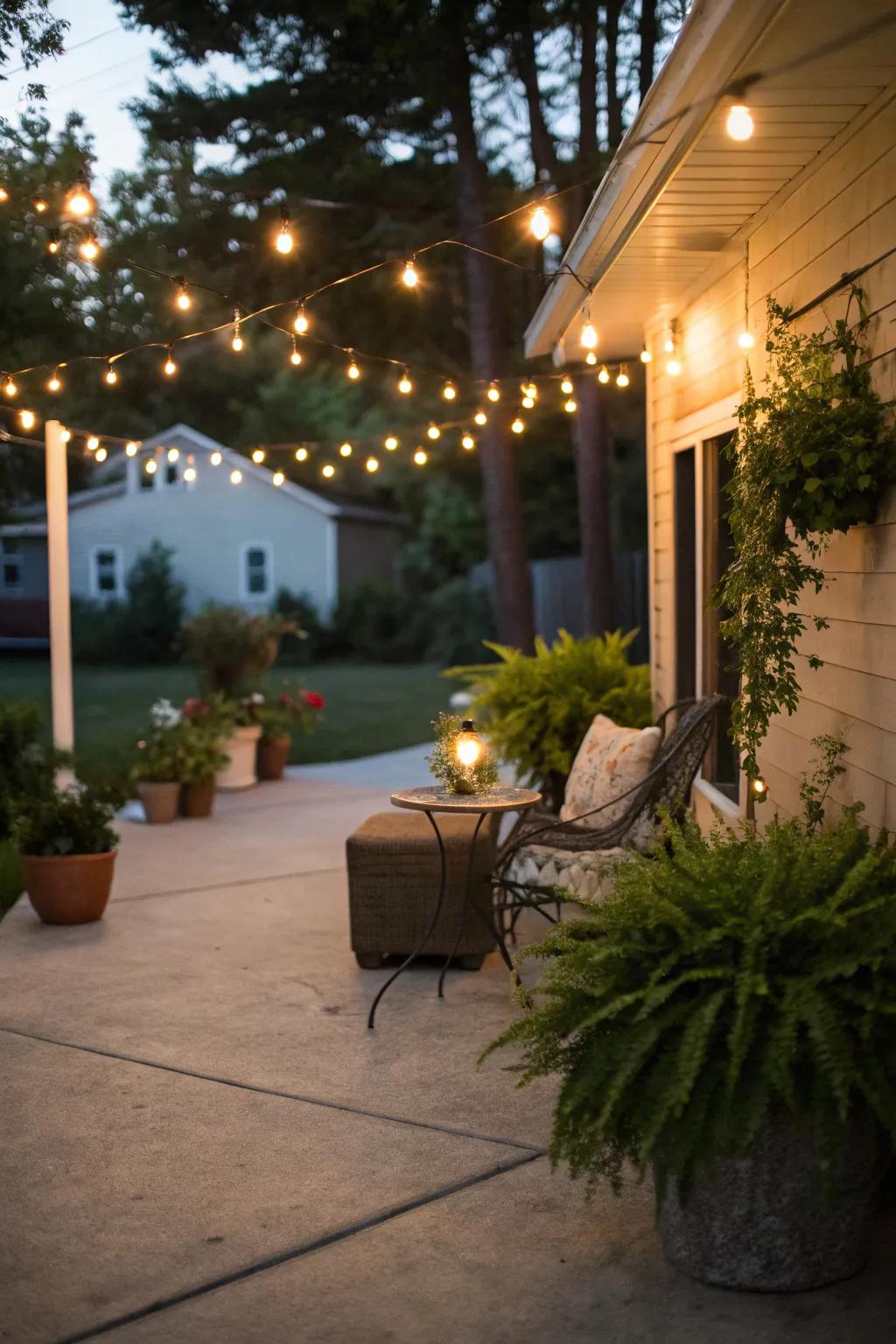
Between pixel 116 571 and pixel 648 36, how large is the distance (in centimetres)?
1932

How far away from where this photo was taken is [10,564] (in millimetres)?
8641

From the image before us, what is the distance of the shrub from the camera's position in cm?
808

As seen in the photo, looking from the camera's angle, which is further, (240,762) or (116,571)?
(116,571)

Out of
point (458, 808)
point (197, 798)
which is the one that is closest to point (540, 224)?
point (458, 808)

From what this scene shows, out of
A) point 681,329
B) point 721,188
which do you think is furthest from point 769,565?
point 681,329

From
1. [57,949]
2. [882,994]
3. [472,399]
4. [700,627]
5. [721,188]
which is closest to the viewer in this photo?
[882,994]

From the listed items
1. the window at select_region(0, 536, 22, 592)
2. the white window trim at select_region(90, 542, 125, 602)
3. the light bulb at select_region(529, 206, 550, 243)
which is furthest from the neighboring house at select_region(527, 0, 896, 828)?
the white window trim at select_region(90, 542, 125, 602)

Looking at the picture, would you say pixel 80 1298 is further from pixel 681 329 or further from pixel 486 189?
pixel 486 189

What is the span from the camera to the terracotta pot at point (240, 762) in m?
10.5

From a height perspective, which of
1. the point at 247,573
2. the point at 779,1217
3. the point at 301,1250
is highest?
the point at 247,573

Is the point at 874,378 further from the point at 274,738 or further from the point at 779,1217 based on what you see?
the point at 274,738

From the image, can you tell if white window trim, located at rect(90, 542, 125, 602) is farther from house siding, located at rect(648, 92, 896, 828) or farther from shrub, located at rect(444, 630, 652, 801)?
house siding, located at rect(648, 92, 896, 828)

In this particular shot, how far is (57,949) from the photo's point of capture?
5.90m

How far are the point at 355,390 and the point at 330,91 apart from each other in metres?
20.8
